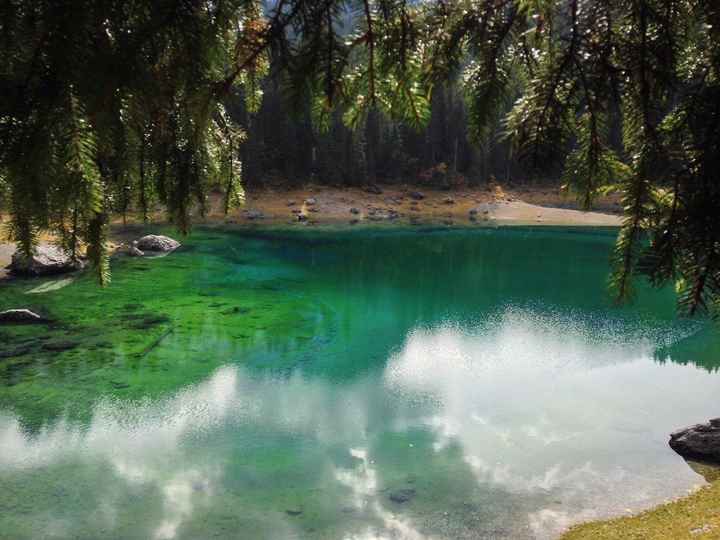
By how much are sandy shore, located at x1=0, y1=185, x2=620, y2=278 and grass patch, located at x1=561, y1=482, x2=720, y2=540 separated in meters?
41.3

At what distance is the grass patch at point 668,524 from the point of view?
29.4 ft

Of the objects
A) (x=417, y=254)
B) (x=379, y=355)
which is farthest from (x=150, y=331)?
(x=417, y=254)

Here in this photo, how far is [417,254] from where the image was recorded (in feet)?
126

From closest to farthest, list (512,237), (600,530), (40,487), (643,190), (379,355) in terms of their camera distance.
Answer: (643,190), (600,530), (40,487), (379,355), (512,237)

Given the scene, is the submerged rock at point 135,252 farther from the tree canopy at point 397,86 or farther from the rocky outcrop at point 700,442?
the tree canopy at point 397,86

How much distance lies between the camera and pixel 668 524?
944cm

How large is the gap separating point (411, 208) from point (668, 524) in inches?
2002

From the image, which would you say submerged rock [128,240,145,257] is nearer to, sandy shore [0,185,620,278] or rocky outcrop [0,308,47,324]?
rocky outcrop [0,308,47,324]

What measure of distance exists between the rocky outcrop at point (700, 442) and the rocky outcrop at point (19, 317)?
19.6 metres

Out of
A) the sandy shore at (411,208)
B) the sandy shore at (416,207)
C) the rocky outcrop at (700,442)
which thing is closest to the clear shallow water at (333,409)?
the rocky outcrop at (700,442)

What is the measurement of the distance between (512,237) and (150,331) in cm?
3387

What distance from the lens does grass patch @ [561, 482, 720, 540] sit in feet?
29.4

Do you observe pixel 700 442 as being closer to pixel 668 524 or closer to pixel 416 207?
pixel 668 524

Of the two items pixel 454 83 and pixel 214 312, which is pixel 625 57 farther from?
pixel 214 312
